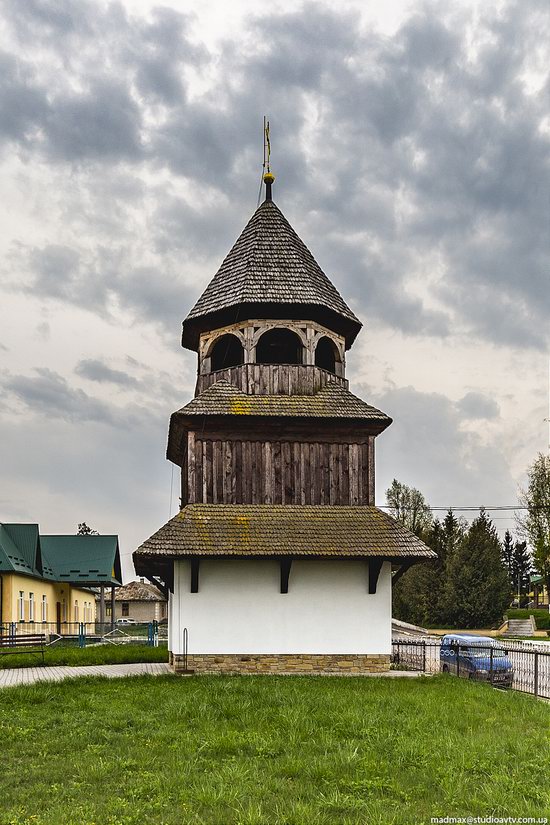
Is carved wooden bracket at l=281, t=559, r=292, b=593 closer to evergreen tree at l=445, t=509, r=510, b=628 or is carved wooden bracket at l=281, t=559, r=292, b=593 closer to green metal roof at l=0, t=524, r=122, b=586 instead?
green metal roof at l=0, t=524, r=122, b=586

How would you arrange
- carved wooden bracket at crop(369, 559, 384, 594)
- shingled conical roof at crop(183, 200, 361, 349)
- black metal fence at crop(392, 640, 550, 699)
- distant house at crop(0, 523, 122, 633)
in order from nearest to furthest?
black metal fence at crop(392, 640, 550, 699) < carved wooden bracket at crop(369, 559, 384, 594) < shingled conical roof at crop(183, 200, 361, 349) < distant house at crop(0, 523, 122, 633)

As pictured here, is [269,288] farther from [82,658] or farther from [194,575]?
[82,658]

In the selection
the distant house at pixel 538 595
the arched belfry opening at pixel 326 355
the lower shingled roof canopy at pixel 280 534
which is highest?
the arched belfry opening at pixel 326 355

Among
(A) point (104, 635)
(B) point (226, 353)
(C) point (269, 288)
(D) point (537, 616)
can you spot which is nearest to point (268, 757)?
(C) point (269, 288)

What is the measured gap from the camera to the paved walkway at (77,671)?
19938 mm

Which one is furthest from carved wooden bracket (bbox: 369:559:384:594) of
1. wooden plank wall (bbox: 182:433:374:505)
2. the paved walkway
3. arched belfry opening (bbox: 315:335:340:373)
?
arched belfry opening (bbox: 315:335:340:373)

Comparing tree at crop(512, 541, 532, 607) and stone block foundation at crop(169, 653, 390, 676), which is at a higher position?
stone block foundation at crop(169, 653, 390, 676)

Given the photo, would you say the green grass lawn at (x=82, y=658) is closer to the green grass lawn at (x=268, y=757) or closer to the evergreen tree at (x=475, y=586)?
the green grass lawn at (x=268, y=757)

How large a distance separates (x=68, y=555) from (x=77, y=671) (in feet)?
88.9

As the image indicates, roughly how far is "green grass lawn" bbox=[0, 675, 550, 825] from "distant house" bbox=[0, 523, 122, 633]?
74.2ft

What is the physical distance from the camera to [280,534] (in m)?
20.1

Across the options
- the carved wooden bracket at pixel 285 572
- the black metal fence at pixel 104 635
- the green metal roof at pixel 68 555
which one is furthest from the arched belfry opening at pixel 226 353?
the green metal roof at pixel 68 555

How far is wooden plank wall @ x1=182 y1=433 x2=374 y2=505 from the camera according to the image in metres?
21.0

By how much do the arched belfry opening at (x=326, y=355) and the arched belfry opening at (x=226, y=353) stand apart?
7.05ft
